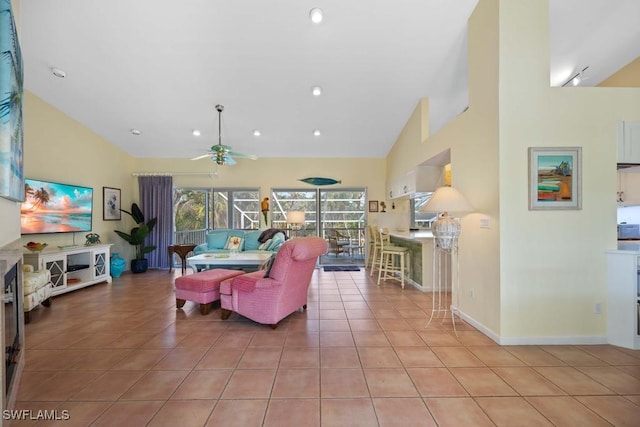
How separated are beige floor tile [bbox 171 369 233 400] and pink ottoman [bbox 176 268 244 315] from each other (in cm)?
142

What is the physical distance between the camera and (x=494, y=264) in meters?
2.85

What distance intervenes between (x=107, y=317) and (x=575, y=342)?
5283 mm

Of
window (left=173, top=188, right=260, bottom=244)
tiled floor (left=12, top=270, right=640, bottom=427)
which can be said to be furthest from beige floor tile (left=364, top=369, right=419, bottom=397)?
window (left=173, top=188, right=260, bottom=244)

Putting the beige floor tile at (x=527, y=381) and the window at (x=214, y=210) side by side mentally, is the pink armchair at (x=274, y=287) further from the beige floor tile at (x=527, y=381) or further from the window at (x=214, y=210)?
the window at (x=214, y=210)

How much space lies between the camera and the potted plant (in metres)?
6.34

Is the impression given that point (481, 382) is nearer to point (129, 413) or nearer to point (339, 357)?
point (339, 357)

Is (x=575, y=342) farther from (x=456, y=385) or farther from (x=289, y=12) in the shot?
(x=289, y=12)

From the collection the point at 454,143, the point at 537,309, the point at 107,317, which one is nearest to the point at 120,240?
the point at 107,317

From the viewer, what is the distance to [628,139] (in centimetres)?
278

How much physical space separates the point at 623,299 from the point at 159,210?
814 cm

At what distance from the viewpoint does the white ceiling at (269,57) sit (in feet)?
10.6

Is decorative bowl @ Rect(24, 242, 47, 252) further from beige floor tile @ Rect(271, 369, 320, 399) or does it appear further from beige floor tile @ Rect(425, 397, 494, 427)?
beige floor tile @ Rect(425, 397, 494, 427)

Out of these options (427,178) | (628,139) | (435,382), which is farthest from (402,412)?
(427,178)

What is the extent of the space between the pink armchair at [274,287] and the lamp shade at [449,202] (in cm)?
142
